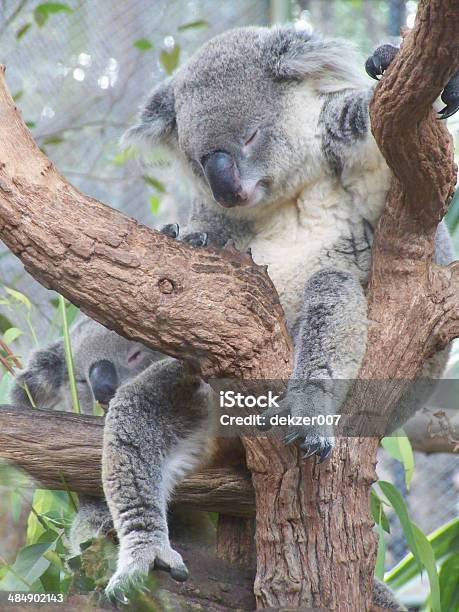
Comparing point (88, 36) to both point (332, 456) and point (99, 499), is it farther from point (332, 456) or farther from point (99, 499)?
point (332, 456)

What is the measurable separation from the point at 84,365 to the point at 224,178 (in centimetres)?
90

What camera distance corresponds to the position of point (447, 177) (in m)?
1.97

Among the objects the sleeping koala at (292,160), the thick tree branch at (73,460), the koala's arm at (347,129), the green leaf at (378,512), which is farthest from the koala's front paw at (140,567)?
the koala's arm at (347,129)

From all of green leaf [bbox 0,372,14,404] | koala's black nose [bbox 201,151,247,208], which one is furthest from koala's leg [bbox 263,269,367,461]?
green leaf [bbox 0,372,14,404]

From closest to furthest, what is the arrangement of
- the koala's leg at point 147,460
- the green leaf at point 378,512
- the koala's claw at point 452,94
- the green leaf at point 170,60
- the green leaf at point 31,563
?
1. the koala's claw at point 452,94
2. the koala's leg at point 147,460
3. the green leaf at point 31,563
4. the green leaf at point 378,512
5. the green leaf at point 170,60

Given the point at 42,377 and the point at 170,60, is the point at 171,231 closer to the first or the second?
the point at 42,377

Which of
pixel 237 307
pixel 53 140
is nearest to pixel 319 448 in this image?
pixel 237 307

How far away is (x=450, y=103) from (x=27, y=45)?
2626mm

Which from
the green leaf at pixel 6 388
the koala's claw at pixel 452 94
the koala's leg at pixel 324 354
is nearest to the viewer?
the koala's claw at pixel 452 94

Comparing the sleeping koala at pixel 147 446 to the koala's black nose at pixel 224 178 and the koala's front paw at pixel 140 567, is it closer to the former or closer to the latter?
the koala's front paw at pixel 140 567

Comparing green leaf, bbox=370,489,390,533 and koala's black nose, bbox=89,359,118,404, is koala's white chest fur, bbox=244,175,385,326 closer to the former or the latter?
koala's black nose, bbox=89,359,118,404

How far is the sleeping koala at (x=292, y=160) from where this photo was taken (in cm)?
226

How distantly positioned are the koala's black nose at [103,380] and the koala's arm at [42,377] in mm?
205

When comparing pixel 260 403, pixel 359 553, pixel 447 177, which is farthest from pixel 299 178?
pixel 359 553
